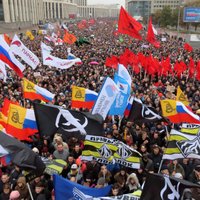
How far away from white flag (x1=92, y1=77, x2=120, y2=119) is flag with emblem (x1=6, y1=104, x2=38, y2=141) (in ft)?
4.48

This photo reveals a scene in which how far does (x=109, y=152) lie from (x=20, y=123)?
2.22 metres

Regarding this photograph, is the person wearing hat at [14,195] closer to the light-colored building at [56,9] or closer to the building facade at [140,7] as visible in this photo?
the light-colored building at [56,9]

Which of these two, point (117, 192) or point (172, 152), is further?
point (172, 152)

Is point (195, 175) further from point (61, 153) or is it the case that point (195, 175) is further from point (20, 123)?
point (20, 123)

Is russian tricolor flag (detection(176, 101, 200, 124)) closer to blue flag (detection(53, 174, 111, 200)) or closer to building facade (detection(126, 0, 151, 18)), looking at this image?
blue flag (detection(53, 174, 111, 200))

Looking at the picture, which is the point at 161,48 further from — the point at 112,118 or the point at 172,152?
the point at 172,152

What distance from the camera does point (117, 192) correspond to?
5.36 metres

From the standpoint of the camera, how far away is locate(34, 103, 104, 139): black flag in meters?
6.35

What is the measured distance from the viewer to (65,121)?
6.41 m

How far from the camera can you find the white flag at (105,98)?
752 centimetres

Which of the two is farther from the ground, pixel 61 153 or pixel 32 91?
pixel 32 91

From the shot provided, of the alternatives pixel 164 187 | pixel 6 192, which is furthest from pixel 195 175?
pixel 6 192

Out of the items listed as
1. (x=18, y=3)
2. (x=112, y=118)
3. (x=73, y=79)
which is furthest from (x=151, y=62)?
(x=18, y=3)

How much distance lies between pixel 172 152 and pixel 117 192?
1.17m
